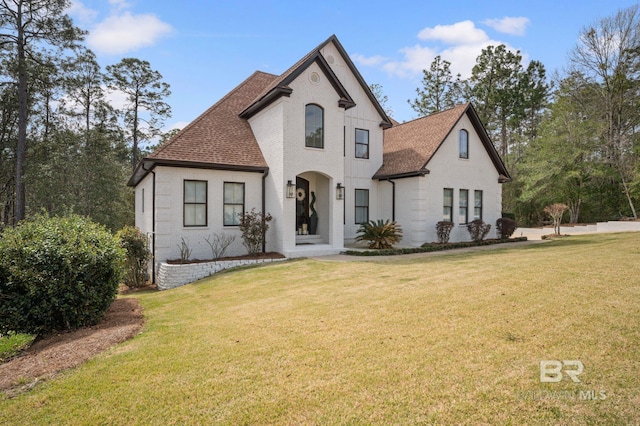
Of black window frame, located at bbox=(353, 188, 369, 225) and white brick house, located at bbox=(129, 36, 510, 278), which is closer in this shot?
white brick house, located at bbox=(129, 36, 510, 278)

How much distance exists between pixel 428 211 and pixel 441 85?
27.4 m

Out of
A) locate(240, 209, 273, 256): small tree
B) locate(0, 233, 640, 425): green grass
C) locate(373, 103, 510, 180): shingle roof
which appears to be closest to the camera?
locate(0, 233, 640, 425): green grass

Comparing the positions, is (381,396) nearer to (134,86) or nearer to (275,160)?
(275,160)

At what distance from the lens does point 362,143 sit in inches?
721

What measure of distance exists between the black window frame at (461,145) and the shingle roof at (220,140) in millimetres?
9845

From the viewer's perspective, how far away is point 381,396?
3.54 m

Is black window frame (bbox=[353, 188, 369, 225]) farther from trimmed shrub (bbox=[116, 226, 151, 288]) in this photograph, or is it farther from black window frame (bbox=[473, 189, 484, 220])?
trimmed shrub (bbox=[116, 226, 151, 288])

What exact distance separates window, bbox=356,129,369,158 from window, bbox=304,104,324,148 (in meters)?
3.77

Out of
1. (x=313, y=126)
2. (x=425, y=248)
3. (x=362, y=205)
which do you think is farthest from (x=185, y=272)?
(x=425, y=248)

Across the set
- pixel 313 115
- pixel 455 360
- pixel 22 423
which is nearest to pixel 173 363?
pixel 22 423

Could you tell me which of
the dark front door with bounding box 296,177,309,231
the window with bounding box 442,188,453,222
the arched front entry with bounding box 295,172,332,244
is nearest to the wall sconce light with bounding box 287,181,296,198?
the arched front entry with bounding box 295,172,332,244

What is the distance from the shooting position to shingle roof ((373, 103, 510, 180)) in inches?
658

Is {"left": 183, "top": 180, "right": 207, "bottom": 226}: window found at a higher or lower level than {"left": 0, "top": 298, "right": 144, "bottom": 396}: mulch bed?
higher

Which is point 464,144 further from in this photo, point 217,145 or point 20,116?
point 20,116
